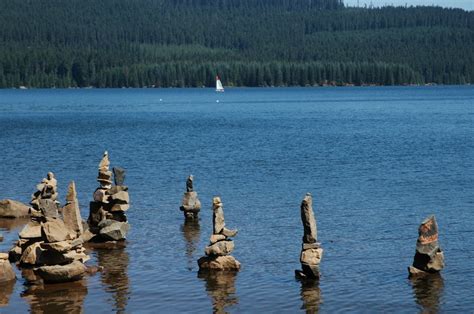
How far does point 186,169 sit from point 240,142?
38747mm

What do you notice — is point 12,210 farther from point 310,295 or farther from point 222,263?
point 310,295

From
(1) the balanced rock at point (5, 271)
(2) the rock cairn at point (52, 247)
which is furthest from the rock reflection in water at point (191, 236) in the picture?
(1) the balanced rock at point (5, 271)

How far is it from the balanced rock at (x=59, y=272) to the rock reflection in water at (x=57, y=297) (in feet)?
0.83

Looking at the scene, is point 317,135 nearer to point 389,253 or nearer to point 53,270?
point 389,253

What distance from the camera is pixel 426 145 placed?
11681 cm

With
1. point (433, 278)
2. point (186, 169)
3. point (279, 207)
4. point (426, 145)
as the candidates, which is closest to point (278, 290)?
point (433, 278)

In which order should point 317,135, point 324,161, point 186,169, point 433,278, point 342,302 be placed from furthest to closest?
point 317,135
point 324,161
point 186,169
point 433,278
point 342,302

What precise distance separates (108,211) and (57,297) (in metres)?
12.7

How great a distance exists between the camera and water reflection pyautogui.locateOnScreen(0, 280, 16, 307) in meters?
38.1

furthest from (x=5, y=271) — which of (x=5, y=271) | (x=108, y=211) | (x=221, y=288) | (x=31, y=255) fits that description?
(x=108, y=211)

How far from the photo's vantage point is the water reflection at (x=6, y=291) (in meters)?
38.1

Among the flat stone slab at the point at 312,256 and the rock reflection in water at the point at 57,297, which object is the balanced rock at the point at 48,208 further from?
the flat stone slab at the point at 312,256

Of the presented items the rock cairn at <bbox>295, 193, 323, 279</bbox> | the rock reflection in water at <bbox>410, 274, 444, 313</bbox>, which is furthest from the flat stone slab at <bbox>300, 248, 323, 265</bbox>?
the rock reflection in water at <bbox>410, 274, 444, 313</bbox>

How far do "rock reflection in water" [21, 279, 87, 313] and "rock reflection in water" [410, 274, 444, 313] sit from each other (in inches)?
524
